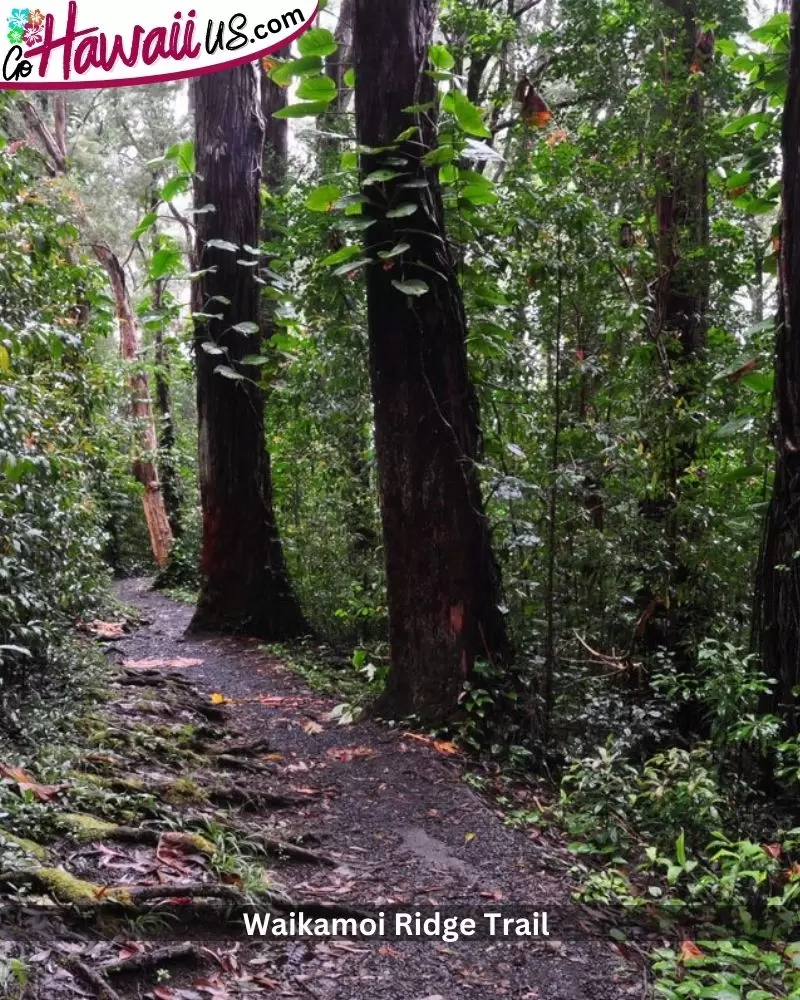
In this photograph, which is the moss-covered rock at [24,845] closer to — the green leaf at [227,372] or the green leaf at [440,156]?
the green leaf at [440,156]

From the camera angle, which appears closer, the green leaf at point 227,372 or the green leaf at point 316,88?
the green leaf at point 316,88

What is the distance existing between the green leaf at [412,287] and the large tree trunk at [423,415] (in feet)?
0.53

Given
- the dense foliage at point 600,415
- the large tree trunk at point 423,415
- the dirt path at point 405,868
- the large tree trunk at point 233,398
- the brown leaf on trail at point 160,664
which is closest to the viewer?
the dirt path at point 405,868

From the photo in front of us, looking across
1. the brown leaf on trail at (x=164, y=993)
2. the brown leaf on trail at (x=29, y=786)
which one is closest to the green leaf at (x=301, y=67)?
the brown leaf on trail at (x=29, y=786)

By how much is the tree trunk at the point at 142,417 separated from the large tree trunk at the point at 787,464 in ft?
44.2

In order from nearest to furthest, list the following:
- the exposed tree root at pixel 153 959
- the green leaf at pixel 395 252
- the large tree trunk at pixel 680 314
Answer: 1. the exposed tree root at pixel 153 959
2. the green leaf at pixel 395 252
3. the large tree trunk at pixel 680 314

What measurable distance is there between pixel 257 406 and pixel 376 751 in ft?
15.3

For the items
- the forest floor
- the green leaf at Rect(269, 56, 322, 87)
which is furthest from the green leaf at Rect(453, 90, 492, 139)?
the forest floor

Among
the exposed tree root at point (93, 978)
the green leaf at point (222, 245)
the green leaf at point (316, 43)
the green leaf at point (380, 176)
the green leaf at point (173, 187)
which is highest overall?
the green leaf at point (316, 43)

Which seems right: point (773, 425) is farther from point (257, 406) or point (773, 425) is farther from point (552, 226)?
point (257, 406)

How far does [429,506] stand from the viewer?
201 inches

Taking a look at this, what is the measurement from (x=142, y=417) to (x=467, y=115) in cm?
1261

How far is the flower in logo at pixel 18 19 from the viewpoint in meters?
4.15

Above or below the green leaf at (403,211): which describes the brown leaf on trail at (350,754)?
below
